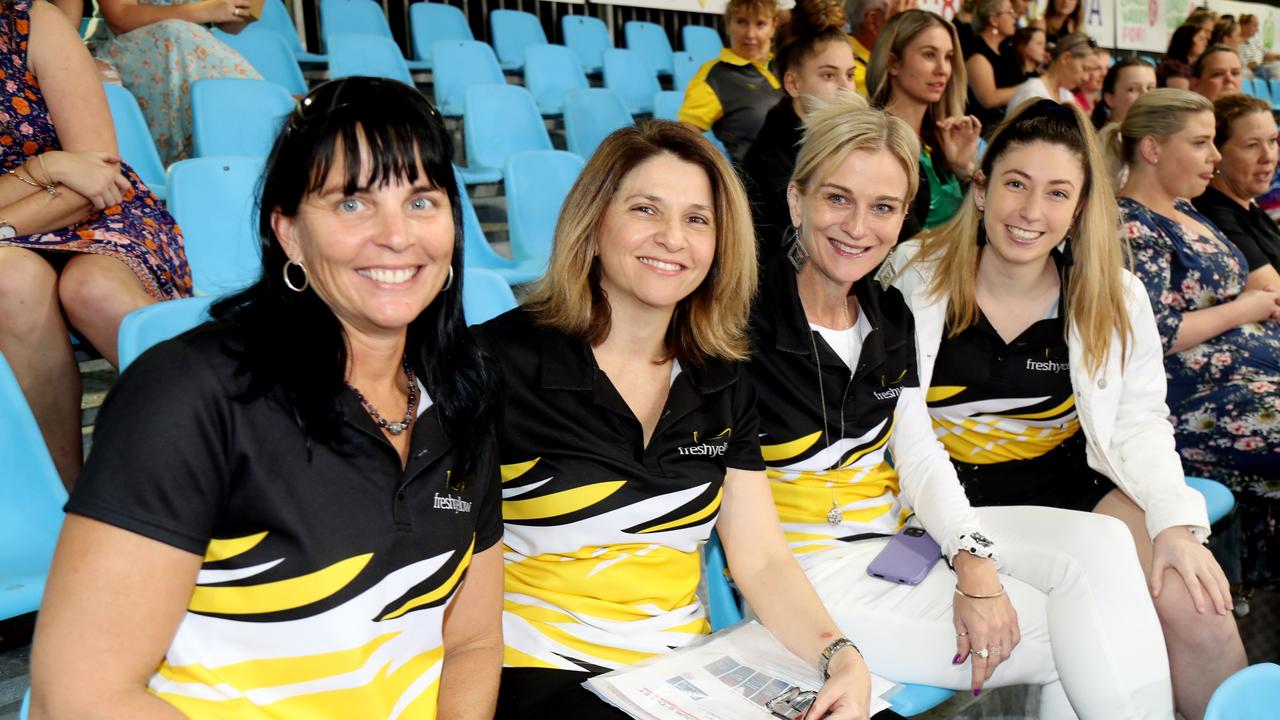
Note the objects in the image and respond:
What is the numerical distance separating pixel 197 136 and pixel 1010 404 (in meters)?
2.45

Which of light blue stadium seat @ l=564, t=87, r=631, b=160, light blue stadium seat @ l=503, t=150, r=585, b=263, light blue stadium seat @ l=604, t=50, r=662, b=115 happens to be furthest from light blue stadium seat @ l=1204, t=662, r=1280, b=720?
light blue stadium seat @ l=604, t=50, r=662, b=115

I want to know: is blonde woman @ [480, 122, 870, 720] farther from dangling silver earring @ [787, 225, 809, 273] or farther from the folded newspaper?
dangling silver earring @ [787, 225, 809, 273]

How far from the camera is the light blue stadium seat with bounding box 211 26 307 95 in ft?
13.2

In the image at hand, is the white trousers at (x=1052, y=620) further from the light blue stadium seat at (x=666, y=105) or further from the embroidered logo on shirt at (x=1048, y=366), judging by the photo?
the light blue stadium seat at (x=666, y=105)

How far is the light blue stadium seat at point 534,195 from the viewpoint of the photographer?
3479 mm

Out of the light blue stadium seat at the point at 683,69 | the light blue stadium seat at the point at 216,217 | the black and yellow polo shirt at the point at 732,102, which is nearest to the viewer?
the light blue stadium seat at the point at 216,217

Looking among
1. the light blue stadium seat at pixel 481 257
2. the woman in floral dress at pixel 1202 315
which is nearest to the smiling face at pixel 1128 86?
the woman in floral dress at pixel 1202 315

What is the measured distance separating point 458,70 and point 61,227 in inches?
126

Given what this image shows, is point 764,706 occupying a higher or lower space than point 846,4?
lower

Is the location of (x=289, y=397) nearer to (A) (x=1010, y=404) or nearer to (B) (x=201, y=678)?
(B) (x=201, y=678)

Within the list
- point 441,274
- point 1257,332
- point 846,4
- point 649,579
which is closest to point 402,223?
point 441,274

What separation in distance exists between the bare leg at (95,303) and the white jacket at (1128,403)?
1.50 m

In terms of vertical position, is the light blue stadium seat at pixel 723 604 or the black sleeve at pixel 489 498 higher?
the black sleeve at pixel 489 498

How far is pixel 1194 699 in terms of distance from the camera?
179 cm
